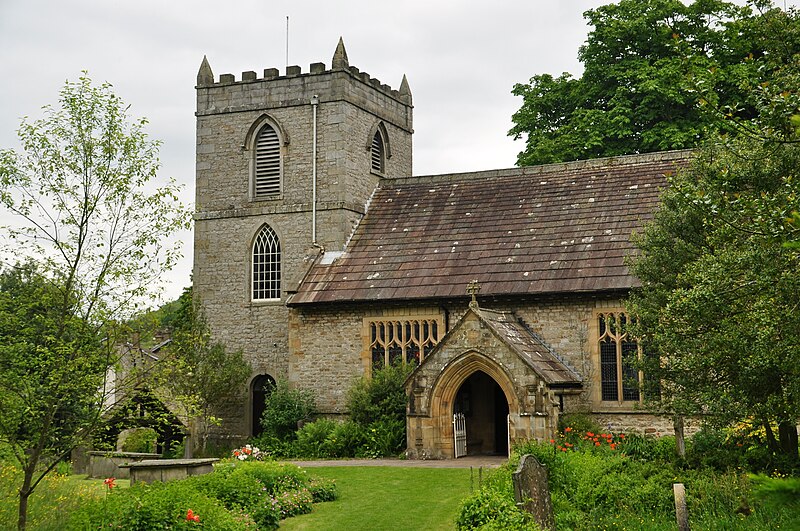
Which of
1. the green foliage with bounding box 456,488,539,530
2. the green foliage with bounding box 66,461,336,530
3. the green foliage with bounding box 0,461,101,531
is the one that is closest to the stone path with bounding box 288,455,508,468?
the green foliage with bounding box 66,461,336,530

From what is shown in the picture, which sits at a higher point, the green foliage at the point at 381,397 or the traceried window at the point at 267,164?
the traceried window at the point at 267,164

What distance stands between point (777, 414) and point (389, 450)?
11593 mm

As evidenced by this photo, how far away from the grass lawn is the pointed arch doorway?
4.68 m

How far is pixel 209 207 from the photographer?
2930cm

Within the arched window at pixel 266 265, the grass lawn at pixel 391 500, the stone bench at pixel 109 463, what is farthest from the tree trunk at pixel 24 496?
the arched window at pixel 266 265

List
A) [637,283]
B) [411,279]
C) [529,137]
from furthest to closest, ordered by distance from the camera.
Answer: [529,137] < [411,279] < [637,283]

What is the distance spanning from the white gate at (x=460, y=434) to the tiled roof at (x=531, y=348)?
8.39 feet

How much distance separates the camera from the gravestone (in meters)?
12.9

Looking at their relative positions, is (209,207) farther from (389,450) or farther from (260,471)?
(260,471)

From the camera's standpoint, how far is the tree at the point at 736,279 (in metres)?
10.4

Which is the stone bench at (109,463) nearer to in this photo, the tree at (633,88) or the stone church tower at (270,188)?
the stone church tower at (270,188)

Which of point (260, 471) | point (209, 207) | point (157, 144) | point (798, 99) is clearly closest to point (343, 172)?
point (209, 207)

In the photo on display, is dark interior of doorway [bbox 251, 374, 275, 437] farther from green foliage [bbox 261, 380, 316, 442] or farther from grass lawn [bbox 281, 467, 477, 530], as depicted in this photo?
grass lawn [bbox 281, 467, 477, 530]

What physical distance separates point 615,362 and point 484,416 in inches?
163
